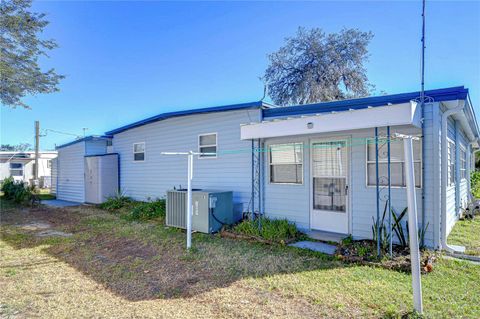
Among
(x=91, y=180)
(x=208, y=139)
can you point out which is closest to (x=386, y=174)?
(x=208, y=139)

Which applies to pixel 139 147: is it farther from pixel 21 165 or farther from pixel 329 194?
pixel 21 165

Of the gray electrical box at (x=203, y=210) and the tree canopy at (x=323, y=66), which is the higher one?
the tree canopy at (x=323, y=66)

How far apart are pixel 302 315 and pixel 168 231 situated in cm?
483

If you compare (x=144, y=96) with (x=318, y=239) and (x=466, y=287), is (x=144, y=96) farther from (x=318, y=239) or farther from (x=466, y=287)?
(x=466, y=287)

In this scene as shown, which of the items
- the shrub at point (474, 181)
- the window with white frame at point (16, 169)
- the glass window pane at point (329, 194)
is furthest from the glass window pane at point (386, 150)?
the window with white frame at point (16, 169)

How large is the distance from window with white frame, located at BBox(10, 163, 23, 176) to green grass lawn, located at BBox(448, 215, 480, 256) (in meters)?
32.4

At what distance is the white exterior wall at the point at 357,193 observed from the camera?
549 centimetres

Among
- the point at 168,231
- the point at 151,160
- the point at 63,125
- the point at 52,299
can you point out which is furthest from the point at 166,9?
the point at 63,125

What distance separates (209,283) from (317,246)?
253 cm

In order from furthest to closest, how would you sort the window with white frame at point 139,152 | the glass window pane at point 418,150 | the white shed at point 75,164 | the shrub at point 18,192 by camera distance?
the white shed at point 75,164, the shrub at point 18,192, the window with white frame at point 139,152, the glass window pane at point 418,150

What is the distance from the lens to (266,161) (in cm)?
768

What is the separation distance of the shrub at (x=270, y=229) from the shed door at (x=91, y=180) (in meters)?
7.89

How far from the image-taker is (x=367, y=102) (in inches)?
243

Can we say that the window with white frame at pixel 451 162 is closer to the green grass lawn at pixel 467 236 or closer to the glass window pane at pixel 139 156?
the green grass lawn at pixel 467 236
